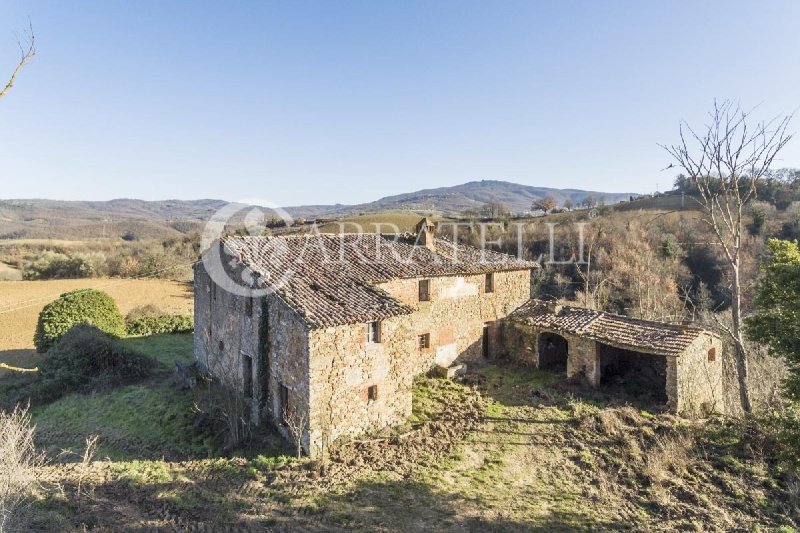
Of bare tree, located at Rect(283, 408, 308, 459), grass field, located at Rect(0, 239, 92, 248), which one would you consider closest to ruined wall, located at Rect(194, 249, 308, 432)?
bare tree, located at Rect(283, 408, 308, 459)

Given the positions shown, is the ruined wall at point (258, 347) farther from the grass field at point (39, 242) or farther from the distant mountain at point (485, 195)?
the distant mountain at point (485, 195)

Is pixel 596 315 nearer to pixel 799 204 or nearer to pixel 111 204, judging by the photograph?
pixel 799 204

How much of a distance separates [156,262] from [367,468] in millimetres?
45616

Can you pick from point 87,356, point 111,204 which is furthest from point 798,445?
point 111,204

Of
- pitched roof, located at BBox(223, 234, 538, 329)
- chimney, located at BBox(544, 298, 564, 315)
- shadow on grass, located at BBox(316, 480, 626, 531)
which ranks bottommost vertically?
shadow on grass, located at BBox(316, 480, 626, 531)

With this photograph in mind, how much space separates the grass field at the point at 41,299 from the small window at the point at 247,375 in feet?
54.1

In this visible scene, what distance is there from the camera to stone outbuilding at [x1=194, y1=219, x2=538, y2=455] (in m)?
12.4

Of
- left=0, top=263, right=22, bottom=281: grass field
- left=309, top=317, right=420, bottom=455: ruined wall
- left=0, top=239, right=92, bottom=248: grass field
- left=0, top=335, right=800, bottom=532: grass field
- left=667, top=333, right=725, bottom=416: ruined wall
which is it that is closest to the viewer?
left=0, top=335, right=800, bottom=532: grass field

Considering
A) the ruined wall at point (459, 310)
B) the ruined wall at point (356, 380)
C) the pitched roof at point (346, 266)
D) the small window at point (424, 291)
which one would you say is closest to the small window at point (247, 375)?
the pitched roof at point (346, 266)

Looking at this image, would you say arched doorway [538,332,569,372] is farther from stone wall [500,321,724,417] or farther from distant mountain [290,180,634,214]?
distant mountain [290,180,634,214]

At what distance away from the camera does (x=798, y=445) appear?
11.5 metres

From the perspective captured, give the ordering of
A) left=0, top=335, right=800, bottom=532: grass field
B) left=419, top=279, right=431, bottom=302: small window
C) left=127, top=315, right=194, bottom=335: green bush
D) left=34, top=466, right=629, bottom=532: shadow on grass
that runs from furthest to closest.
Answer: left=127, top=315, right=194, bottom=335: green bush < left=419, top=279, right=431, bottom=302: small window < left=0, top=335, right=800, bottom=532: grass field < left=34, top=466, right=629, bottom=532: shadow on grass

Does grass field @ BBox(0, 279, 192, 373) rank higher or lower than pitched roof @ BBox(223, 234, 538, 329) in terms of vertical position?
lower

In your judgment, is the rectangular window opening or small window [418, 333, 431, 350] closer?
the rectangular window opening
